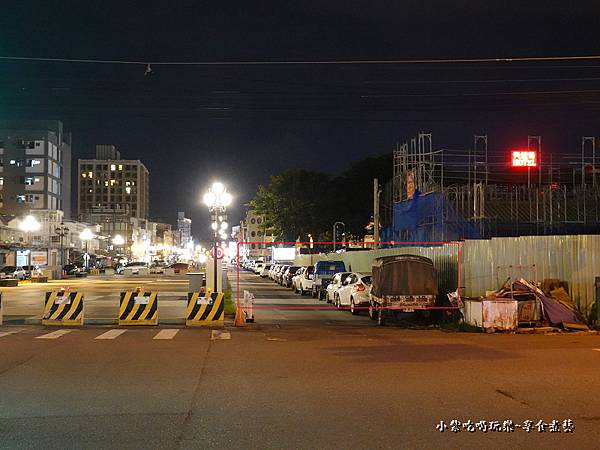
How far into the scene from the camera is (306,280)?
1635 inches

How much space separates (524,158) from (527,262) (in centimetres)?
2627

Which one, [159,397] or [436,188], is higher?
[436,188]

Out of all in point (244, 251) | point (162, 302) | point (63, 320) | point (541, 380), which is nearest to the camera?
point (541, 380)

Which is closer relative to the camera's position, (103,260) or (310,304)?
(310,304)

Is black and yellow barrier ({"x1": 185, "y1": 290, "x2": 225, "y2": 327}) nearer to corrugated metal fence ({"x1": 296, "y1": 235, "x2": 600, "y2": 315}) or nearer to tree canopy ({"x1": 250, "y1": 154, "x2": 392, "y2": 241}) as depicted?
corrugated metal fence ({"x1": 296, "y1": 235, "x2": 600, "y2": 315})

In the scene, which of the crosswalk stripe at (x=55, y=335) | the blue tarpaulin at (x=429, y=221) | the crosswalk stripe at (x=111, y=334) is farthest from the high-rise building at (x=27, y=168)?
the crosswalk stripe at (x=111, y=334)

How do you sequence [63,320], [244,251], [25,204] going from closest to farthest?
1. [63,320]
2. [25,204]
3. [244,251]

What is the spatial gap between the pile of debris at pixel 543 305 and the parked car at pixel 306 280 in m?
20.6

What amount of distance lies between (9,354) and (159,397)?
21.2 feet

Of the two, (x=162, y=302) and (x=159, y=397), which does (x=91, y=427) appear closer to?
(x=159, y=397)

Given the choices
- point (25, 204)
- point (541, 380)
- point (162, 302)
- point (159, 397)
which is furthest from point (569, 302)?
point (25, 204)

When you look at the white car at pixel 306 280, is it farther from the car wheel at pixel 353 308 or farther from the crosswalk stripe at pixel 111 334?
the crosswalk stripe at pixel 111 334

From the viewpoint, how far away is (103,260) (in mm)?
120625

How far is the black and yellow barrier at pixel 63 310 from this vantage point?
22266 millimetres
